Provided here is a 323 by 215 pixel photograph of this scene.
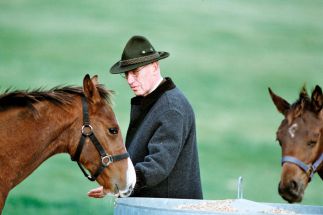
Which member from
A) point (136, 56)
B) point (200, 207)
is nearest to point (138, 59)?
point (136, 56)

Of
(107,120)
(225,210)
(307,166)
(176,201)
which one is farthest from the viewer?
(307,166)

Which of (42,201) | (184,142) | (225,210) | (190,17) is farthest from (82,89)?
(190,17)

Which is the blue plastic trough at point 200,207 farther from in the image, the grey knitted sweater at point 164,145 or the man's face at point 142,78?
the man's face at point 142,78

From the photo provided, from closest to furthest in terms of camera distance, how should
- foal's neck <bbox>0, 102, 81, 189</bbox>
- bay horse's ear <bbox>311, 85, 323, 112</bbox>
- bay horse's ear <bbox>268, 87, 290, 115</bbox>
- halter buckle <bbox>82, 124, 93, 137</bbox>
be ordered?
foal's neck <bbox>0, 102, 81, 189</bbox> → halter buckle <bbox>82, 124, 93, 137</bbox> → bay horse's ear <bbox>311, 85, 323, 112</bbox> → bay horse's ear <bbox>268, 87, 290, 115</bbox>

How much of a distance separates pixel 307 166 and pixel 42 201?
176 centimetres

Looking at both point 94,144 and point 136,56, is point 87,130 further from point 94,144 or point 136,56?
point 136,56

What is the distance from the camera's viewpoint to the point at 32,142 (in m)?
3.39

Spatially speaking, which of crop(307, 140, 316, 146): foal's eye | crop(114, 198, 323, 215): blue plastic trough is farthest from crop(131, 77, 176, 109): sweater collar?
crop(307, 140, 316, 146): foal's eye

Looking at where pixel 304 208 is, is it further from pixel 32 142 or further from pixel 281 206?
pixel 32 142

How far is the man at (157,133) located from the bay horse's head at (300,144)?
3.25ft

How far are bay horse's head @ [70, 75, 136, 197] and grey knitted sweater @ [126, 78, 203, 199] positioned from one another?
3.4 inches

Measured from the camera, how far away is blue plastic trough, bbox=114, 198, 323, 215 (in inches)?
108

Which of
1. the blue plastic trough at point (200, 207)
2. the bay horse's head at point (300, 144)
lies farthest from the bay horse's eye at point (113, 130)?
the bay horse's head at point (300, 144)

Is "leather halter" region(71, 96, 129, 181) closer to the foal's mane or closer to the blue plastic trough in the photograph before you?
the foal's mane
